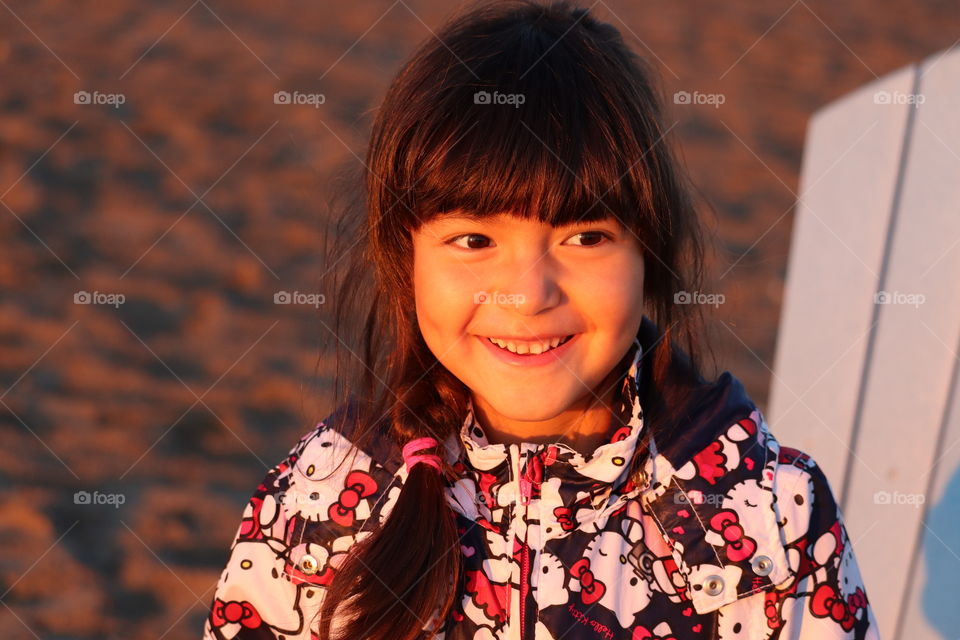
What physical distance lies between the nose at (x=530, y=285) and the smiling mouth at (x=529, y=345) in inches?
2.6

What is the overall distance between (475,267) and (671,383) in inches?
13.0

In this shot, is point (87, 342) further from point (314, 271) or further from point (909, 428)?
point (909, 428)

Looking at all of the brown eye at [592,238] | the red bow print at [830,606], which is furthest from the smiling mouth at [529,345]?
the red bow print at [830,606]

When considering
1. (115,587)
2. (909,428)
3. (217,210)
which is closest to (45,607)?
(115,587)

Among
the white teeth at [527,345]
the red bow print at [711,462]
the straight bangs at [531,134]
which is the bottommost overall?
the red bow print at [711,462]

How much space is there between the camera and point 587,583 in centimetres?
148

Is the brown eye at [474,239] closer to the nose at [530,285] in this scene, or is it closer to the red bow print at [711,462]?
the nose at [530,285]

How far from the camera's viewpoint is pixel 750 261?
4996 mm

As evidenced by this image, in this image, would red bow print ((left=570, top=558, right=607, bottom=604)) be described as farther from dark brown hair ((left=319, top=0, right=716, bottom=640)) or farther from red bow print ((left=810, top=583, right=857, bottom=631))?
red bow print ((left=810, top=583, right=857, bottom=631))

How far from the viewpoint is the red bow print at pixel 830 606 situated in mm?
1444

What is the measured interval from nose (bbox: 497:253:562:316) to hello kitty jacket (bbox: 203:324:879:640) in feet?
0.65

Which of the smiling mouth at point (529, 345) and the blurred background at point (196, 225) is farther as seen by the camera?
the blurred background at point (196, 225)

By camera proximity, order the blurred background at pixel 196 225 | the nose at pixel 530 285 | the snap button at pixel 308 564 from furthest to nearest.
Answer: the blurred background at pixel 196 225, the snap button at pixel 308 564, the nose at pixel 530 285

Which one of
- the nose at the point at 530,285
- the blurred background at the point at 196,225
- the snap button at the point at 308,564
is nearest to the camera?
the nose at the point at 530,285
